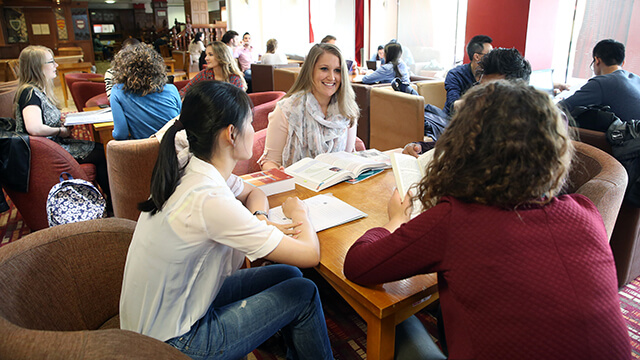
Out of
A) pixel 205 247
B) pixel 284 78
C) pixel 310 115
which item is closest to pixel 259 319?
pixel 205 247

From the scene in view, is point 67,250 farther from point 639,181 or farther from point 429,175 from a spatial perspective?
point 639,181

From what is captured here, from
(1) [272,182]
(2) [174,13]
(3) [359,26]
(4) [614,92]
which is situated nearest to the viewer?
(1) [272,182]

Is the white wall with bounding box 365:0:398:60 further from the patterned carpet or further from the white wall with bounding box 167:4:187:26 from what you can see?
the white wall with bounding box 167:4:187:26

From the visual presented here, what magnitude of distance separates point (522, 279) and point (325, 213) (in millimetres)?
765

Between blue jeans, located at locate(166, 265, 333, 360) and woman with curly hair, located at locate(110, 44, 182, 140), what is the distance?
1945 millimetres

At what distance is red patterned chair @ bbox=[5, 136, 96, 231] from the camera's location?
2500 millimetres

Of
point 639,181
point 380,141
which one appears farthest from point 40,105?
point 639,181

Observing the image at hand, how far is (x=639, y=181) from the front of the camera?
6.41 feet

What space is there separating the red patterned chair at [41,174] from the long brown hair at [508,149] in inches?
98.5

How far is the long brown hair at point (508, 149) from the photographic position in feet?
2.70

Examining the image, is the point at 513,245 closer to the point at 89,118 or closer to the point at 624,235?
the point at 624,235

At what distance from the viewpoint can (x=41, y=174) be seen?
2.55 m

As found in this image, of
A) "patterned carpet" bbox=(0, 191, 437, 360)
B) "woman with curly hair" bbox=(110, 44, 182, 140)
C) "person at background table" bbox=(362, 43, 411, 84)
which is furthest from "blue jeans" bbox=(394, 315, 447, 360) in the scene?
"person at background table" bbox=(362, 43, 411, 84)

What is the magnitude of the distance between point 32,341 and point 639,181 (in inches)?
93.3
